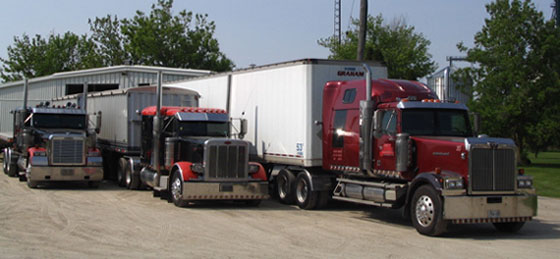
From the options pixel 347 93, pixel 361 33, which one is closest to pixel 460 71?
pixel 361 33

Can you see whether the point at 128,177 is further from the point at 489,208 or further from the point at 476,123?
the point at 489,208

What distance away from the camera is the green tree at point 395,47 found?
3994 cm

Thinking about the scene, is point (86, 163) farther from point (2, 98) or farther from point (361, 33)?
point (2, 98)

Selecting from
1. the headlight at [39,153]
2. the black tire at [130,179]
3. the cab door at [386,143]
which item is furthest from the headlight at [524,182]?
the headlight at [39,153]

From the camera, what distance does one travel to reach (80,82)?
1454 inches

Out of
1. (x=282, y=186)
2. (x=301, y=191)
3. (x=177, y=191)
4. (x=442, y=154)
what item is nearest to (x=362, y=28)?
(x=282, y=186)

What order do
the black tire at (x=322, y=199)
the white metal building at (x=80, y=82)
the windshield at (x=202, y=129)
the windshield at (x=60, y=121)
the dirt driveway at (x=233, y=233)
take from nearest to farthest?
the dirt driveway at (x=233, y=233), the black tire at (x=322, y=199), the windshield at (x=202, y=129), the windshield at (x=60, y=121), the white metal building at (x=80, y=82)

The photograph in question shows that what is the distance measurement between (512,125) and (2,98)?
29.1 m

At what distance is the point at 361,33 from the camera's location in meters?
23.6

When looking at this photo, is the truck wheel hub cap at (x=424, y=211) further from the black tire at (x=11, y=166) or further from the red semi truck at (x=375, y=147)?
the black tire at (x=11, y=166)

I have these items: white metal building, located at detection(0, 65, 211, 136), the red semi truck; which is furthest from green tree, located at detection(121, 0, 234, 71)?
the red semi truck

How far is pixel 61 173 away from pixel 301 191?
8.22m

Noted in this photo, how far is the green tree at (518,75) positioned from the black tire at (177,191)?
20.8m

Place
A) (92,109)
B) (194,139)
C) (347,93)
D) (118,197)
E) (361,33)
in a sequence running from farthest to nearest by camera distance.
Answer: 1. (92,109)
2. (361,33)
3. (118,197)
4. (194,139)
5. (347,93)
